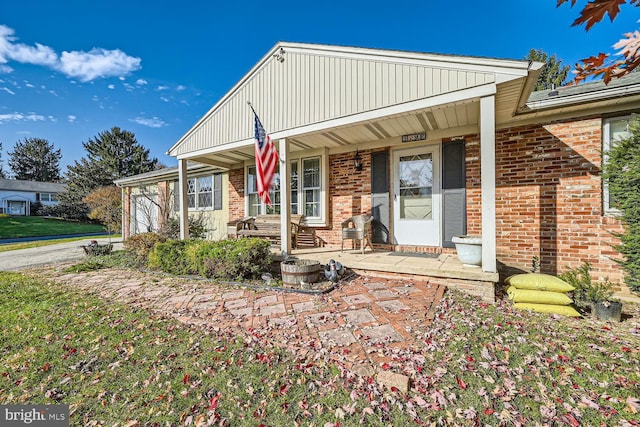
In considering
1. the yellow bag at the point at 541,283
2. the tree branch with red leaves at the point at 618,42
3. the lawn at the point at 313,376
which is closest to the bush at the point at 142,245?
the lawn at the point at 313,376

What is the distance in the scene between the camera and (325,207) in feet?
21.9

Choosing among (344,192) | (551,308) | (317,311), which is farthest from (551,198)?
(317,311)

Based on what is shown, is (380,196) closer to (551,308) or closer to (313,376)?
(551,308)

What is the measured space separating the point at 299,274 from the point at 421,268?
1.95 m

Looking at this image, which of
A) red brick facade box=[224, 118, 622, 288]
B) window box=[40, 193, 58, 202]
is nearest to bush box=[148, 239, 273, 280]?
red brick facade box=[224, 118, 622, 288]

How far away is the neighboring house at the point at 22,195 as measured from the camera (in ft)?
96.0

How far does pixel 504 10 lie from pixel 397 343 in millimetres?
8780

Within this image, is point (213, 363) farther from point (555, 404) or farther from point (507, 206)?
point (507, 206)

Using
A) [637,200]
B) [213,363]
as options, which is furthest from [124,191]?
[637,200]

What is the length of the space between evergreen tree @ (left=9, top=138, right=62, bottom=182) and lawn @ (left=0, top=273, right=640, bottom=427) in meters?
51.4

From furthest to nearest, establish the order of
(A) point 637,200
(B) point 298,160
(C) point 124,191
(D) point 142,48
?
(C) point 124,191 → (D) point 142,48 → (B) point 298,160 → (A) point 637,200

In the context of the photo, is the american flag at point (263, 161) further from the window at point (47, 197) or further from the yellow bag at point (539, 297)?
the window at point (47, 197)

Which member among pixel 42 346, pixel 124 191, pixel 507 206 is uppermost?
pixel 124 191

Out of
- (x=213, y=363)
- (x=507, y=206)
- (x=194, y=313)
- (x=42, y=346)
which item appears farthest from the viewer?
(x=507, y=206)
